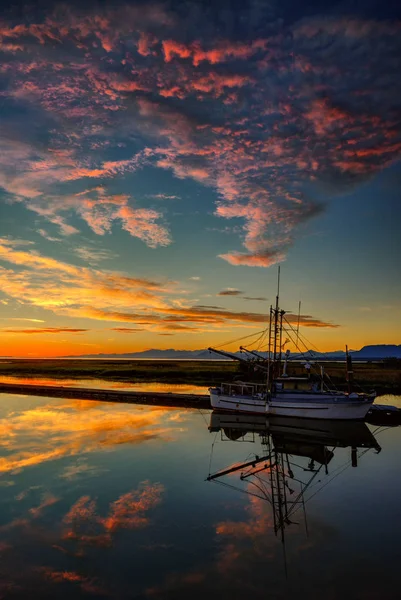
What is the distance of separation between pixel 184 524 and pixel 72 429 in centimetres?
2448

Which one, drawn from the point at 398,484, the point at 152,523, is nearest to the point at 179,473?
the point at 152,523

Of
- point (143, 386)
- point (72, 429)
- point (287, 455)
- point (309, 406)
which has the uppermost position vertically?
point (309, 406)

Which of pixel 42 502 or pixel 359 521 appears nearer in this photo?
pixel 359 521

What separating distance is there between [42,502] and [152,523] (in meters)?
6.04

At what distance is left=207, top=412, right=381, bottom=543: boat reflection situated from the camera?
22031 millimetres

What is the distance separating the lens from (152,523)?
57.5 feet

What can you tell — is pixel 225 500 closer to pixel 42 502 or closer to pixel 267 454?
pixel 42 502

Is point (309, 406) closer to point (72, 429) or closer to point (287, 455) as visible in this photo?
point (287, 455)

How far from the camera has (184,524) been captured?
17.6 m

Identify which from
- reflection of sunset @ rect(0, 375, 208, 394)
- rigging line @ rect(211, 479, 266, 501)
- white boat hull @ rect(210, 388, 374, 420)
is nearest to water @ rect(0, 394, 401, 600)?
rigging line @ rect(211, 479, 266, 501)

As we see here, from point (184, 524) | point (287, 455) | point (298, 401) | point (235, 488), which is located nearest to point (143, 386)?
point (298, 401)

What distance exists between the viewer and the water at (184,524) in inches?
513

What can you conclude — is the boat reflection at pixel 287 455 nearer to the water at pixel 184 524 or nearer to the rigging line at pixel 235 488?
the rigging line at pixel 235 488

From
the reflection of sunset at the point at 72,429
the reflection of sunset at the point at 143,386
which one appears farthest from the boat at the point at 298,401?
the reflection of sunset at the point at 143,386
